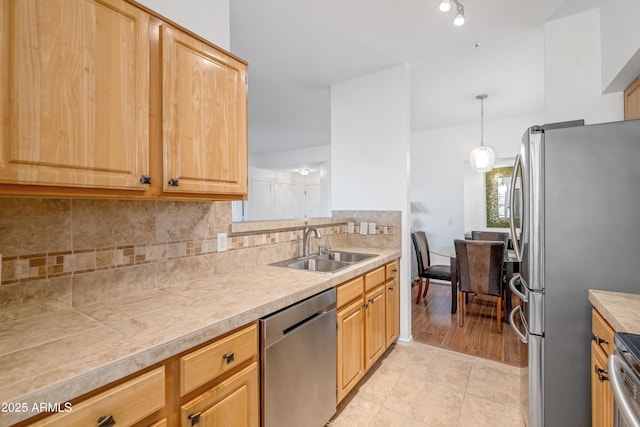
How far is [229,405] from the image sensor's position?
1095 millimetres

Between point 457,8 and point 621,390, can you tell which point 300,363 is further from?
point 457,8

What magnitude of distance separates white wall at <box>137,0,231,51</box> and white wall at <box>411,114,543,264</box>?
13.9ft

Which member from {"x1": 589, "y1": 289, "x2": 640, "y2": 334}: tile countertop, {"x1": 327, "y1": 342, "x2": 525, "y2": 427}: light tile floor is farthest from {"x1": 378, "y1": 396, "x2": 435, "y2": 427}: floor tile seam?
{"x1": 589, "y1": 289, "x2": 640, "y2": 334}: tile countertop

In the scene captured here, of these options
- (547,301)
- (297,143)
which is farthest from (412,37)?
(297,143)

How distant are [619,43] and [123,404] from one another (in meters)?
2.96

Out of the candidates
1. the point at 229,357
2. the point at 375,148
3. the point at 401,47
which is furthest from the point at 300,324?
the point at 401,47

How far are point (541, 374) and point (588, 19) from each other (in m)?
2.38

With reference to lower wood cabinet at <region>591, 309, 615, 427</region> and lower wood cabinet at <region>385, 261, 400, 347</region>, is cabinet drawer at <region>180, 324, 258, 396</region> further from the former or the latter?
lower wood cabinet at <region>385, 261, 400, 347</region>

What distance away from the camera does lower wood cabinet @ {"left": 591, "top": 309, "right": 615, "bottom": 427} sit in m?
1.13

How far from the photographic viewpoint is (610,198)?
138cm

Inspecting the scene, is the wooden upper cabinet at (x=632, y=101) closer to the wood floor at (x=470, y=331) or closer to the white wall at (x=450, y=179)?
the wood floor at (x=470, y=331)

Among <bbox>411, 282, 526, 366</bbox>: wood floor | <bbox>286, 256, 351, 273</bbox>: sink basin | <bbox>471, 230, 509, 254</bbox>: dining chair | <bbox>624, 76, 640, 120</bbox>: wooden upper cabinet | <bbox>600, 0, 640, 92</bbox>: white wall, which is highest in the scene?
<bbox>600, 0, 640, 92</bbox>: white wall

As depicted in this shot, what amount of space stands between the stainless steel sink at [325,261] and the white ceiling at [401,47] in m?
1.81

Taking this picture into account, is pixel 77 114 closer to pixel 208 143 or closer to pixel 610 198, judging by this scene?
pixel 208 143
